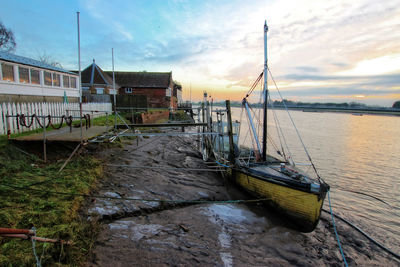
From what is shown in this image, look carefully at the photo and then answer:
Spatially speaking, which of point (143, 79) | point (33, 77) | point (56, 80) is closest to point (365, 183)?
point (33, 77)

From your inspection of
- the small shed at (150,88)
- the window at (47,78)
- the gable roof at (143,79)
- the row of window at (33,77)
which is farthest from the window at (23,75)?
the gable roof at (143,79)

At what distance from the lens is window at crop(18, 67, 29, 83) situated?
14.4 m

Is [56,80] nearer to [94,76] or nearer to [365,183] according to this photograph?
[94,76]

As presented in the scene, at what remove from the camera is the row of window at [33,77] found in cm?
Answer: 1323

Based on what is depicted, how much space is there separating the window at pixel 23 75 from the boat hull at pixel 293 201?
55.0ft

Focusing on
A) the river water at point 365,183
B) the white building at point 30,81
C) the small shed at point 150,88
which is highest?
the small shed at point 150,88

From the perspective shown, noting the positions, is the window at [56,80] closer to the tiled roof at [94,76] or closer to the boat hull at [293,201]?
the tiled roof at [94,76]

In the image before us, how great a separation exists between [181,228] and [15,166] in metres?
5.94

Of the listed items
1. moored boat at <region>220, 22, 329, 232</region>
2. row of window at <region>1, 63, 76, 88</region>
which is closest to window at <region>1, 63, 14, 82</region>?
row of window at <region>1, 63, 76, 88</region>

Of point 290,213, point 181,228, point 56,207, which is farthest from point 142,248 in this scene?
point 290,213

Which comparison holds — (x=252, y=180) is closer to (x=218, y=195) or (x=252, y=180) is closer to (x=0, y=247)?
(x=218, y=195)

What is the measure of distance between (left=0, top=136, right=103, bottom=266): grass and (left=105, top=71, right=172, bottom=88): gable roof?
114 ft

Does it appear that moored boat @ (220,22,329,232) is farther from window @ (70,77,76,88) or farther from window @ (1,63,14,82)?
window @ (70,77,76,88)

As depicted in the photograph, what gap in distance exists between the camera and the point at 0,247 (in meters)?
3.53
